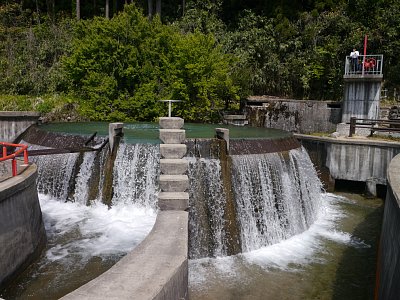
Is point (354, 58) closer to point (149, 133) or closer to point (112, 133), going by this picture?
point (149, 133)

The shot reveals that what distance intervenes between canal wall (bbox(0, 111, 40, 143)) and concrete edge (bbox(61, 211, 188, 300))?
16.3m

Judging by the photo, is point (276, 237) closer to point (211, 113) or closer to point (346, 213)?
point (346, 213)

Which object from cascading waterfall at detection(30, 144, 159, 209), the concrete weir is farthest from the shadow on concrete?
cascading waterfall at detection(30, 144, 159, 209)

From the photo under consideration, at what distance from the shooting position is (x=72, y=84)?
24.0 m

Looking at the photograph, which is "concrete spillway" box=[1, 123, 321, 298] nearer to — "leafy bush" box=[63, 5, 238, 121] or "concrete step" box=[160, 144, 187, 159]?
"concrete step" box=[160, 144, 187, 159]

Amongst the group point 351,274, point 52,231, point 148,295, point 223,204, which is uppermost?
point 148,295

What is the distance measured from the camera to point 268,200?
1231cm

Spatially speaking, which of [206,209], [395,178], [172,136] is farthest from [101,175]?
[395,178]

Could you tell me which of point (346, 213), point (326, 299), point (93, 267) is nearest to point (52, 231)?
point (93, 267)

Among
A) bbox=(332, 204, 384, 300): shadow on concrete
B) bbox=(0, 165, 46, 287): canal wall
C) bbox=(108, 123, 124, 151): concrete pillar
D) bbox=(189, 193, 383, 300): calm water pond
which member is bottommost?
bbox=(332, 204, 384, 300): shadow on concrete

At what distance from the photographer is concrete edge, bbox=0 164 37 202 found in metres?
7.64

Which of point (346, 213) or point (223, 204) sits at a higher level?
point (223, 204)

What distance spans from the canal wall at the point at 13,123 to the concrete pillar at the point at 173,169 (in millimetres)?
13861

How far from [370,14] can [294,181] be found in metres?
19.6
